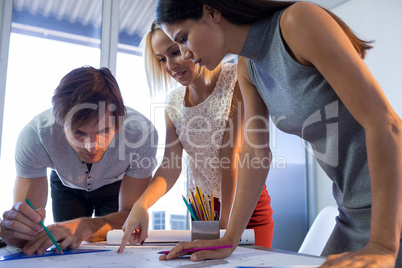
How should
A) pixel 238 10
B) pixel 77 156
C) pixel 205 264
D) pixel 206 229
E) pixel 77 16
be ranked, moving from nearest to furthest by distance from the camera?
pixel 205 264, pixel 238 10, pixel 206 229, pixel 77 156, pixel 77 16

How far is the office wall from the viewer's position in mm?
2502

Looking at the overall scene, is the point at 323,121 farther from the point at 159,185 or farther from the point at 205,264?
the point at 159,185

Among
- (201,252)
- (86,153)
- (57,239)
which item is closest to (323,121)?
(201,252)

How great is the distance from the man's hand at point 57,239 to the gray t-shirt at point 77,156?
0.38 m

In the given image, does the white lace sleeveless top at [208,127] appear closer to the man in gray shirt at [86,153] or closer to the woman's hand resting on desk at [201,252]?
the man in gray shirt at [86,153]

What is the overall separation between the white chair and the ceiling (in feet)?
5.51

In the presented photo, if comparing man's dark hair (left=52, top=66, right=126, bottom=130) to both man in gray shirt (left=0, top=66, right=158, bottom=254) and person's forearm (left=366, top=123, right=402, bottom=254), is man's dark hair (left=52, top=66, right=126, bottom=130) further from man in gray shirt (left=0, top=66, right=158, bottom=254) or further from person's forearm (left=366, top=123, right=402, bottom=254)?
person's forearm (left=366, top=123, right=402, bottom=254)

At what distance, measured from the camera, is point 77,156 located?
1.40 meters

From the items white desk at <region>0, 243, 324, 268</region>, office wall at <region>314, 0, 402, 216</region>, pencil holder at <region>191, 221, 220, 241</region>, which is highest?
office wall at <region>314, 0, 402, 216</region>

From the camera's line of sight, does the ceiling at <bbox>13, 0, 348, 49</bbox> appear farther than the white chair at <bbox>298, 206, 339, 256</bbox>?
Yes

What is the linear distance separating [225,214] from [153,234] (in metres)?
0.30

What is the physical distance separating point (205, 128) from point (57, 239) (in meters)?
0.67

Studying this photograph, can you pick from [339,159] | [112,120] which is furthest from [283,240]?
[339,159]

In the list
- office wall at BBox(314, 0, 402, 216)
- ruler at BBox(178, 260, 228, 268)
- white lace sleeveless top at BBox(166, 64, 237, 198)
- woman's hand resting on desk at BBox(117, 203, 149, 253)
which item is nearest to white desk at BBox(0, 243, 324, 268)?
ruler at BBox(178, 260, 228, 268)
